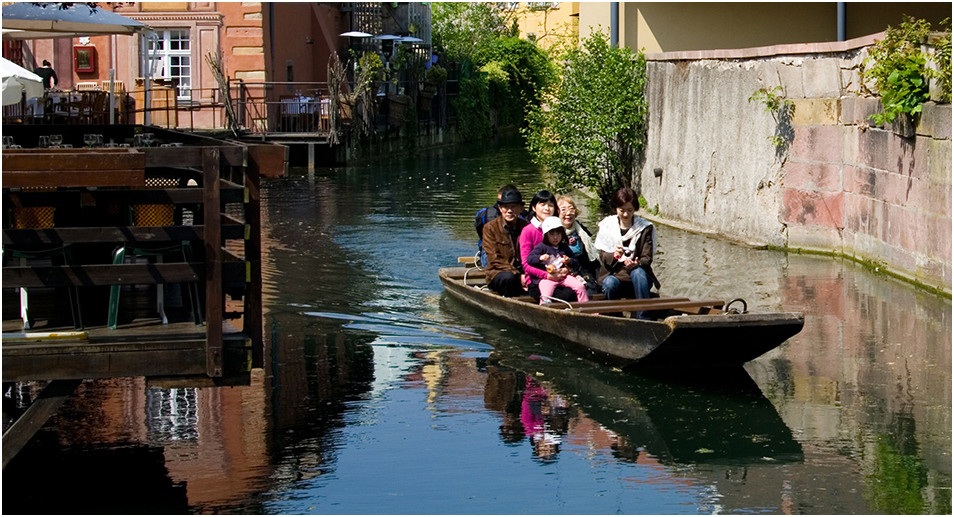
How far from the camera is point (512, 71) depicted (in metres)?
51.4

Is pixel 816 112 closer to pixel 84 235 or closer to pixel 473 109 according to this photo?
pixel 84 235

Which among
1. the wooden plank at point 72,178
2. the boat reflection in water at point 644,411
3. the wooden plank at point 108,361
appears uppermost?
the wooden plank at point 72,178

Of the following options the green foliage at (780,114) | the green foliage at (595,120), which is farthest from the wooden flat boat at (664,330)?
the green foliage at (595,120)

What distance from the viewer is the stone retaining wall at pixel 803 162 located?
13922mm

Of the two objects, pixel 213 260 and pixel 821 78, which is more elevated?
pixel 821 78

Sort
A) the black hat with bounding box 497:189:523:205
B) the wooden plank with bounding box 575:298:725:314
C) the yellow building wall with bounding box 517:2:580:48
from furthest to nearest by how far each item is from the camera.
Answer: the yellow building wall with bounding box 517:2:580:48, the black hat with bounding box 497:189:523:205, the wooden plank with bounding box 575:298:725:314

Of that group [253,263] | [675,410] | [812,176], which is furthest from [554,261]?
[812,176]

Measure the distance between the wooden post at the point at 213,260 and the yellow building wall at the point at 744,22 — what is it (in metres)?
15.5

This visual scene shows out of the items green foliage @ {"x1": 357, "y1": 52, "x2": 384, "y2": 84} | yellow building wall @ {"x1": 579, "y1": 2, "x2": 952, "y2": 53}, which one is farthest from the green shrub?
green foliage @ {"x1": 357, "y1": 52, "x2": 384, "y2": 84}

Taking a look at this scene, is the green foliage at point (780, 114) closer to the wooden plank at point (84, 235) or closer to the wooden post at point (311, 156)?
the wooden plank at point (84, 235)

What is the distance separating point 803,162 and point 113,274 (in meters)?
11.0

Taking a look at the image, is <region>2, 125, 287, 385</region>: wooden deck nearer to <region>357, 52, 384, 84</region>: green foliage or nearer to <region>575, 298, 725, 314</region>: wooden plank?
<region>575, 298, 725, 314</region>: wooden plank

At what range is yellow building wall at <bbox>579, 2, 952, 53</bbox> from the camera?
22109mm

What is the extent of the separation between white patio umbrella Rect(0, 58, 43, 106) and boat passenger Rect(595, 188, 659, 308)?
486cm
